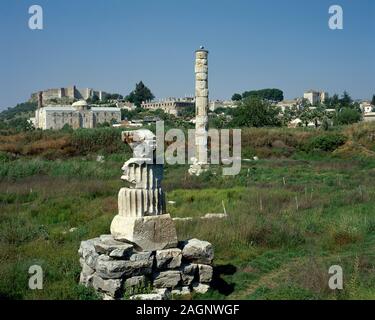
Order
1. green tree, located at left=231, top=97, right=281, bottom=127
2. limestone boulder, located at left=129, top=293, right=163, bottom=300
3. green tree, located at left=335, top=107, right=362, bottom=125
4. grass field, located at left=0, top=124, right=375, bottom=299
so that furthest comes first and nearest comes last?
green tree, located at left=335, top=107, right=362, bottom=125 < green tree, located at left=231, top=97, right=281, bottom=127 < grass field, located at left=0, top=124, right=375, bottom=299 < limestone boulder, located at left=129, top=293, right=163, bottom=300

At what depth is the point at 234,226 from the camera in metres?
9.80

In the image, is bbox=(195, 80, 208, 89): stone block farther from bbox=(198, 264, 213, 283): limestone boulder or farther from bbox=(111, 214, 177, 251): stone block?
bbox=(198, 264, 213, 283): limestone boulder

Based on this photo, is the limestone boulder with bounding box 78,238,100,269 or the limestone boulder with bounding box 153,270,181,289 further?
the limestone boulder with bounding box 78,238,100,269

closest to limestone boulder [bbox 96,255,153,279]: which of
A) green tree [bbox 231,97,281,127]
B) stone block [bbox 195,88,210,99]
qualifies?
stone block [bbox 195,88,210,99]

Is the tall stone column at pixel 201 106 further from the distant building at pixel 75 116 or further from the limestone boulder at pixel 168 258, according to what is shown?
the distant building at pixel 75 116

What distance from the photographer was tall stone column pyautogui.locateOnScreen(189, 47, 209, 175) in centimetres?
2450

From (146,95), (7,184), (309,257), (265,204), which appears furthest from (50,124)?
(309,257)

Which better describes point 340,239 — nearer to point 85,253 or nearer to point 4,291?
point 85,253

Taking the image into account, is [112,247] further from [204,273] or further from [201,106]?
[201,106]

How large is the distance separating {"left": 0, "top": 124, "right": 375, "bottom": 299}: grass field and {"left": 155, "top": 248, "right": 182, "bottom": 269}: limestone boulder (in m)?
0.68

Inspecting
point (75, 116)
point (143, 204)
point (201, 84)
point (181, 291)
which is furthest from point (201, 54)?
point (75, 116)

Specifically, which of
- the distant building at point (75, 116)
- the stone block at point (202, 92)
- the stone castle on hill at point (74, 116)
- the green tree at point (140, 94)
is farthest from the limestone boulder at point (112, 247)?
the green tree at point (140, 94)

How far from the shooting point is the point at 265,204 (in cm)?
1340
